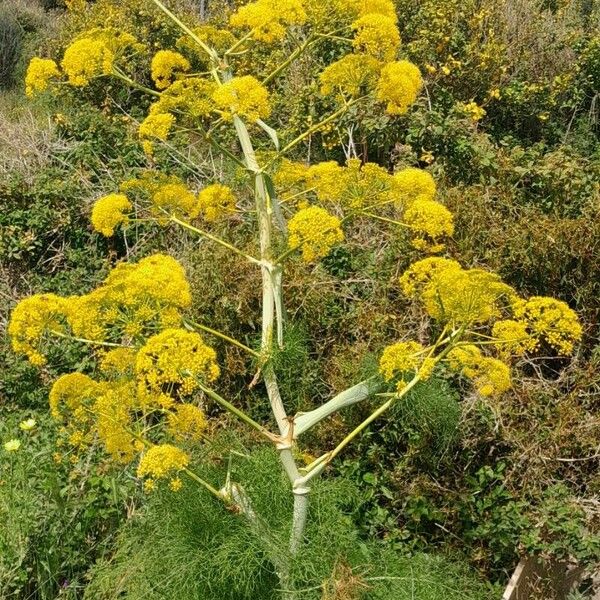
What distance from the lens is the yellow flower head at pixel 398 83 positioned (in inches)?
118

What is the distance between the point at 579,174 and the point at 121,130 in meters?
3.84

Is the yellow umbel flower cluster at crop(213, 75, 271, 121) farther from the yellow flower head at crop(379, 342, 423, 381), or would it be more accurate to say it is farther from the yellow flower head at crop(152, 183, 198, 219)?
the yellow flower head at crop(379, 342, 423, 381)

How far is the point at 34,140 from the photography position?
673 centimetres

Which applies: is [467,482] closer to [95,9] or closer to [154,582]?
[154,582]

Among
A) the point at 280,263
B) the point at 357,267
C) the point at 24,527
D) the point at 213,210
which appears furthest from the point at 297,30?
the point at 24,527

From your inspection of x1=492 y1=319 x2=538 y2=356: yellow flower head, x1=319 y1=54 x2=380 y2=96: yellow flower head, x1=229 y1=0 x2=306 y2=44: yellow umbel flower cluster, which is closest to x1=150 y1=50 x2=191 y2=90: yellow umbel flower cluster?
x1=229 y1=0 x2=306 y2=44: yellow umbel flower cluster

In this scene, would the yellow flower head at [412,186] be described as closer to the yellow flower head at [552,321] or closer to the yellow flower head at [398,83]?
the yellow flower head at [398,83]

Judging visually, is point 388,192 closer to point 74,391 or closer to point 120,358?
point 120,358

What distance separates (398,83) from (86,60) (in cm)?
124

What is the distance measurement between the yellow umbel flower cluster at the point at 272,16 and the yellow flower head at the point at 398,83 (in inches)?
14.8

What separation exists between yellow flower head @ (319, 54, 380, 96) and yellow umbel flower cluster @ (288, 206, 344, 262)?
645 mm

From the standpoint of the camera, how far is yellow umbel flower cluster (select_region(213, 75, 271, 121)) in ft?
9.37

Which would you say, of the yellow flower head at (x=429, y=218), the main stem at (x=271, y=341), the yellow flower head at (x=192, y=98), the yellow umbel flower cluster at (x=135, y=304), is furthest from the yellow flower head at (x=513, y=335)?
the yellow flower head at (x=192, y=98)

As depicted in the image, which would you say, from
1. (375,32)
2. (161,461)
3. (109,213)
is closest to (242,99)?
(375,32)
